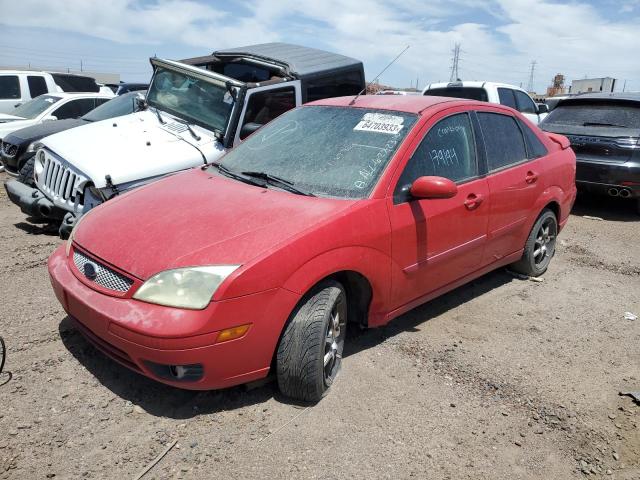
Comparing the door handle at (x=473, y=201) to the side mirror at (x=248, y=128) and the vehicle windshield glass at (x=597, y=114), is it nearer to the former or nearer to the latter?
the side mirror at (x=248, y=128)

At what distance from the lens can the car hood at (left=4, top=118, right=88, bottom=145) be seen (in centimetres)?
721

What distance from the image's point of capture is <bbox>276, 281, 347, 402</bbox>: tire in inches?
111

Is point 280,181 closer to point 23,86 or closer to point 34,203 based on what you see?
point 34,203

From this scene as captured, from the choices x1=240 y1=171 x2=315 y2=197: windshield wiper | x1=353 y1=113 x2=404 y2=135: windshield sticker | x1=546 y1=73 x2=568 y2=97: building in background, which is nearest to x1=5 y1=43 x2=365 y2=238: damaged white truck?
x1=240 y1=171 x2=315 y2=197: windshield wiper

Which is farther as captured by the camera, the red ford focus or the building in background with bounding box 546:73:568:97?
the building in background with bounding box 546:73:568:97

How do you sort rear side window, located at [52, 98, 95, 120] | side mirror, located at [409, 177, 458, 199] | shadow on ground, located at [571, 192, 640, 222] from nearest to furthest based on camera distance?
side mirror, located at [409, 177, 458, 199], shadow on ground, located at [571, 192, 640, 222], rear side window, located at [52, 98, 95, 120]

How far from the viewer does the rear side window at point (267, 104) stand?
5.89 m

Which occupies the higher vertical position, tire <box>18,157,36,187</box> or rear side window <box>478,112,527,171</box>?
rear side window <box>478,112,527,171</box>

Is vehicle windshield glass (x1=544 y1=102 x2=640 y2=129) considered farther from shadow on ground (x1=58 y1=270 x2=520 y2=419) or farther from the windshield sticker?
shadow on ground (x1=58 y1=270 x2=520 y2=419)

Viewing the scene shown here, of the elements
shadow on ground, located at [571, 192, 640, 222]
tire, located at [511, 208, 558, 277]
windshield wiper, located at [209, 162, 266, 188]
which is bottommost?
shadow on ground, located at [571, 192, 640, 222]

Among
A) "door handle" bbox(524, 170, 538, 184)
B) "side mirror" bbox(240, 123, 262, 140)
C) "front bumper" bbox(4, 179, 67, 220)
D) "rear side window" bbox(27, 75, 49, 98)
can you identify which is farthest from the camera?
"rear side window" bbox(27, 75, 49, 98)

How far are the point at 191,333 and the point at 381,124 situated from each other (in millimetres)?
1952

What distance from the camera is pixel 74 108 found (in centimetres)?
1020

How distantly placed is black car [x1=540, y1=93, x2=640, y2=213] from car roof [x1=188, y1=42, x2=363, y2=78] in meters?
3.41
